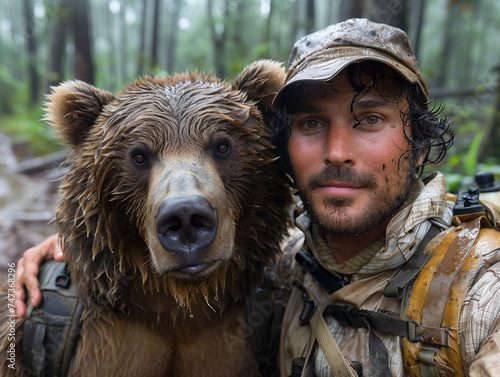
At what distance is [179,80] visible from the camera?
2643 millimetres

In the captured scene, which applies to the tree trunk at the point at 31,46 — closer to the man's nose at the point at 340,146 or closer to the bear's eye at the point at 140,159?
the bear's eye at the point at 140,159

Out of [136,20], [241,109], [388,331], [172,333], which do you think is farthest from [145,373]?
[136,20]

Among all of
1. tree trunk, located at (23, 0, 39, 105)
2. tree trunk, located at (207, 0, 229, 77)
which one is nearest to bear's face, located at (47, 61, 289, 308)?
tree trunk, located at (23, 0, 39, 105)

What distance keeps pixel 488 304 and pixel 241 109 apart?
5.50 ft

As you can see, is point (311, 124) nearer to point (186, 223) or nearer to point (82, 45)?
point (186, 223)

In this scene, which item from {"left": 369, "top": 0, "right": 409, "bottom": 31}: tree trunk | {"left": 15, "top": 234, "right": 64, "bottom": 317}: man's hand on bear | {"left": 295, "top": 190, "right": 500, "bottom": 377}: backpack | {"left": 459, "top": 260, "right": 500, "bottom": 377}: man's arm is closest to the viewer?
{"left": 459, "top": 260, "right": 500, "bottom": 377}: man's arm

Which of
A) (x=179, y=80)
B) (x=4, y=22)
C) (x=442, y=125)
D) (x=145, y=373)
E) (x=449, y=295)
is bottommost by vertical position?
(x=145, y=373)

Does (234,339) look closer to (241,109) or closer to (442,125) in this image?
(241,109)

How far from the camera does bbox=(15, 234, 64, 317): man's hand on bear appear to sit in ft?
8.64

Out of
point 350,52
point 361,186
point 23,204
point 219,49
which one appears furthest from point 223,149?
point 219,49

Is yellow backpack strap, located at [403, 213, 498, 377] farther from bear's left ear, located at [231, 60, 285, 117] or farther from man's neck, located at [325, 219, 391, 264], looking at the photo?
bear's left ear, located at [231, 60, 285, 117]

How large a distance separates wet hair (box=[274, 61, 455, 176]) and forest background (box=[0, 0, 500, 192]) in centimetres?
74

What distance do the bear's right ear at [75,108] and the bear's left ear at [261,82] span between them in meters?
0.88

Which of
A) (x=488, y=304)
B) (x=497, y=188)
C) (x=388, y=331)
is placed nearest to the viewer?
(x=488, y=304)
